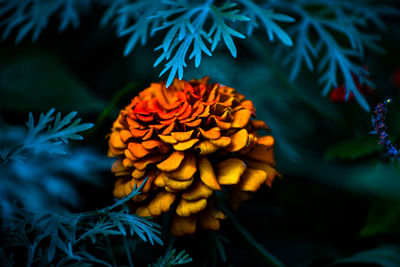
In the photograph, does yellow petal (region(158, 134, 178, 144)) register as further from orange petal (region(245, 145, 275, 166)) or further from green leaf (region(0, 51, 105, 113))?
green leaf (region(0, 51, 105, 113))


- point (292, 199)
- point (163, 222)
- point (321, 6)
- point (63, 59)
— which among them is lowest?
point (292, 199)

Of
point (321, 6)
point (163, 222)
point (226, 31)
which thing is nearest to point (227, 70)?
point (321, 6)

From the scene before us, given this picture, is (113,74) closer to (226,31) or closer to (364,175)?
(226,31)

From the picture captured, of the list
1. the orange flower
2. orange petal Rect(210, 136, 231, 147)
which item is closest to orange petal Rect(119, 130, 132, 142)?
the orange flower

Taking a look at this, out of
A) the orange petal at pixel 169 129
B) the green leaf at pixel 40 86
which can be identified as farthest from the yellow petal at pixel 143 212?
the green leaf at pixel 40 86

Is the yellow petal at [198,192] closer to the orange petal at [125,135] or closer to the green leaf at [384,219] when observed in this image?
the orange petal at [125,135]

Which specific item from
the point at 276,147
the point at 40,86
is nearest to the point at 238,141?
the point at 276,147
